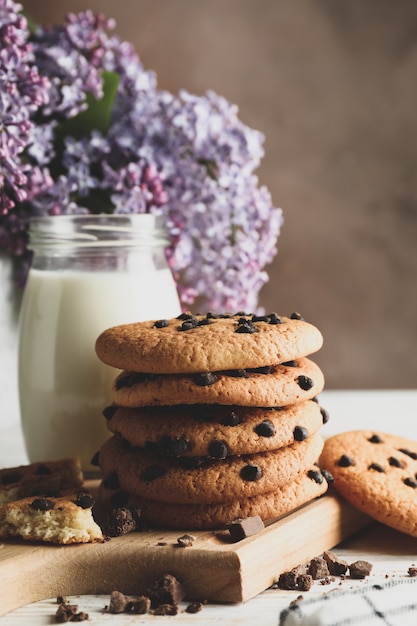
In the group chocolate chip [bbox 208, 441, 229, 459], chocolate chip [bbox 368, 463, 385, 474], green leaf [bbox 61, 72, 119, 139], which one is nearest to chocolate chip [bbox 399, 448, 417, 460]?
chocolate chip [bbox 368, 463, 385, 474]

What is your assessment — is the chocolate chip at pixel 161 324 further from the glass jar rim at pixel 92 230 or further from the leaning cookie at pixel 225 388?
Answer: the glass jar rim at pixel 92 230

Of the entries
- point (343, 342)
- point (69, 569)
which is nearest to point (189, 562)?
point (69, 569)

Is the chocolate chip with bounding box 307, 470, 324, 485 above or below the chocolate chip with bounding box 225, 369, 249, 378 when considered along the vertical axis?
below

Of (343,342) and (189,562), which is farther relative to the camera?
(343,342)

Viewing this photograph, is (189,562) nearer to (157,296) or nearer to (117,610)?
(117,610)

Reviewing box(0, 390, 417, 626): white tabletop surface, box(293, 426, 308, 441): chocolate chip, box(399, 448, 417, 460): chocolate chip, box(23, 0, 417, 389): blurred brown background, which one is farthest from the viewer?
box(23, 0, 417, 389): blurred brown background

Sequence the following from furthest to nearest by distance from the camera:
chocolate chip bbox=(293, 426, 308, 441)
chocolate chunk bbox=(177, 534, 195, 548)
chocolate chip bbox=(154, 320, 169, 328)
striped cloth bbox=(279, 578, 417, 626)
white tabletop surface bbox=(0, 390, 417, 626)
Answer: chocolate chip bbox=(154, 320, 169, 328), chocolate chip bbox=(293, 426, 308, 441), chocolate chunk bbox=(177, 534, 195, 548), white tabletop surface bbox=(0, 390, 417, 626), striped cloth bbox=(279, 578, 417, 626)

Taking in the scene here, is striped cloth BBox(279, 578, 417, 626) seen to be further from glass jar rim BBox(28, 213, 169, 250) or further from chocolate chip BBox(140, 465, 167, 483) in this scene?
glass jar rim BBox(28, 213, 169, 250)

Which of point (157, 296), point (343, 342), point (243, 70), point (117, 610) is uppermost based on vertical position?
point (243, 70)
